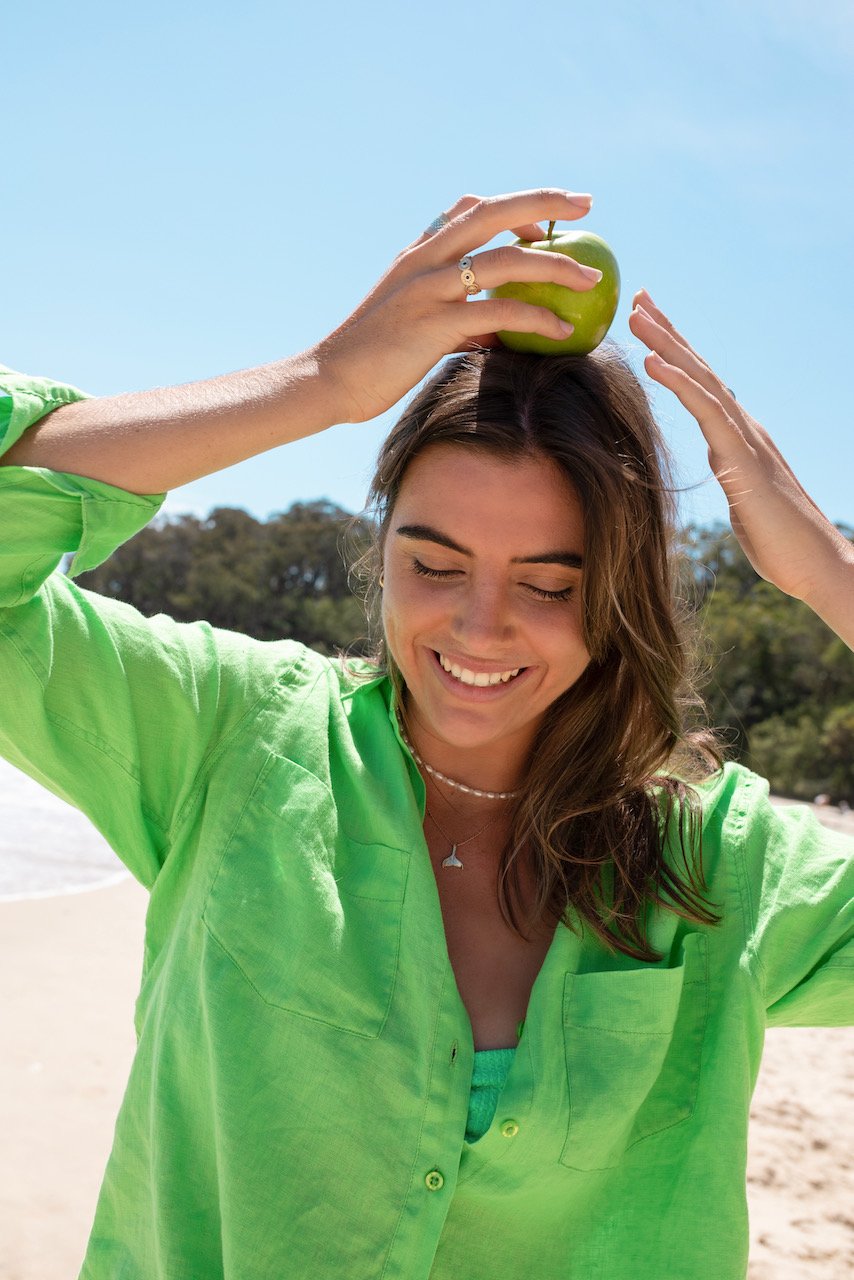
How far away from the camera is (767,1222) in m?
5.33

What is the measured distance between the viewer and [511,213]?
1.65m

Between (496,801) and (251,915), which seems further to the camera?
(496,801)

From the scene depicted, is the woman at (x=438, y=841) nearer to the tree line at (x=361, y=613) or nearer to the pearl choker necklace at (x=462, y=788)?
the pearl choker necklace at (x=462, y=788)

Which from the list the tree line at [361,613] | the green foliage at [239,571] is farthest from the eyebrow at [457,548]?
the green foliage at [239,571]

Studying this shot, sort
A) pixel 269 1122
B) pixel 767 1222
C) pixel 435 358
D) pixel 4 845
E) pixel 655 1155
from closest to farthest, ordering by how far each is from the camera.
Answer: pixel 269 1122 < pixel 435 358 < pixel 655 1155 < pixel 767 1222 < pixel 4 845

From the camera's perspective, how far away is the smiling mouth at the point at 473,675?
74.4 inches

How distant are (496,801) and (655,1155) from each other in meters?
0.68

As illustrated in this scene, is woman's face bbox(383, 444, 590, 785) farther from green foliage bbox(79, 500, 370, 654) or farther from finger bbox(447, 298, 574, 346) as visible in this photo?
green foliage bbox(79, 500, 370, 654)

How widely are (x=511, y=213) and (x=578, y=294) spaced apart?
259mm

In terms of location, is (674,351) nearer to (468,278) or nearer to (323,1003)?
(468,278)

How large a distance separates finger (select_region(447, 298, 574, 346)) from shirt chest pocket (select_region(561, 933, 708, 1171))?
1.01 meters

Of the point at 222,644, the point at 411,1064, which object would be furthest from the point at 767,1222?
the point at 222,644

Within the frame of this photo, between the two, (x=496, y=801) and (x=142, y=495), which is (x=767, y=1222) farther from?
(x=142, y=495)

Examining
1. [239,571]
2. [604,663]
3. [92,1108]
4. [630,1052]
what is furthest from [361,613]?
[239,571]
